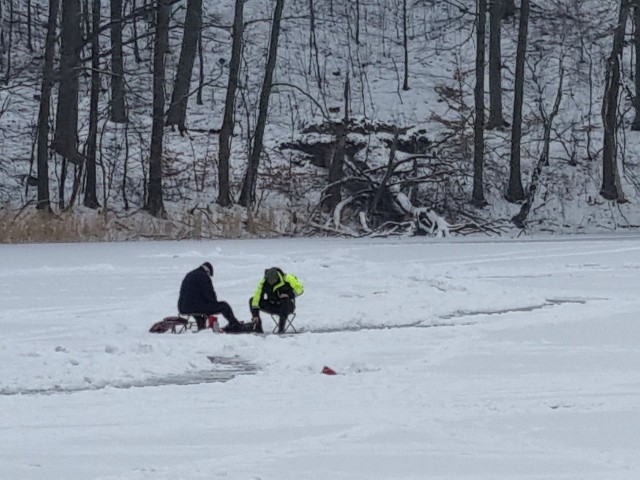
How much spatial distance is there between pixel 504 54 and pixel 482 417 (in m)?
35.9

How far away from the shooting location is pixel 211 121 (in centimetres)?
3888

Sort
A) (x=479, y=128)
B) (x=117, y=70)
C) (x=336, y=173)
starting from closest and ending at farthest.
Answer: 1. (x=336, y=173)
2. (x=479, y=128)
3. (x=117, y=70)

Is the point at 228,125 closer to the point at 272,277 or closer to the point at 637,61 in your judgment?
the point at 637,61

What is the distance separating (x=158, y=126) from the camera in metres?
32.3

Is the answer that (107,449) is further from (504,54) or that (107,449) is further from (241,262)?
(504,54)

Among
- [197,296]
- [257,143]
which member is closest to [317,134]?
[257,143]

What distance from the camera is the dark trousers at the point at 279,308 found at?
1435 cm

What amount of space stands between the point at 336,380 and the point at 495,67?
28.8 m

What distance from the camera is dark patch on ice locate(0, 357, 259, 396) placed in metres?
10.2

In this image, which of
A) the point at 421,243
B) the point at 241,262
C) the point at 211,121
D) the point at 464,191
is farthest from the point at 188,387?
the point at 211,121

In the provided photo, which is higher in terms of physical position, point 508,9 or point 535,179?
point 508,9

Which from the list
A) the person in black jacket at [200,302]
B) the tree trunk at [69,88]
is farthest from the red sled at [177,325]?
the tree trunk at [69,88]

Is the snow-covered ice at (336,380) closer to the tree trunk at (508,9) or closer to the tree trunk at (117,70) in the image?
the tree trunk at (117,70)

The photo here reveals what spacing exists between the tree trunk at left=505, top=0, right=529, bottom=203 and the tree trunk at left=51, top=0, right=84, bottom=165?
1222 cm
